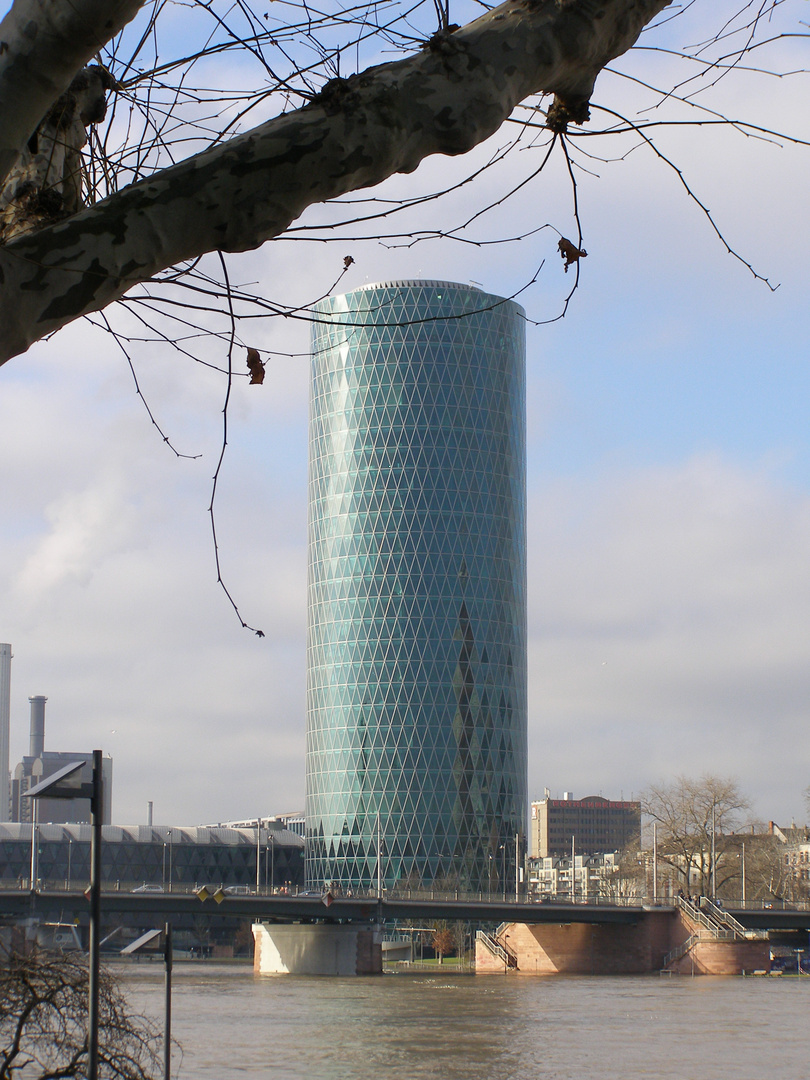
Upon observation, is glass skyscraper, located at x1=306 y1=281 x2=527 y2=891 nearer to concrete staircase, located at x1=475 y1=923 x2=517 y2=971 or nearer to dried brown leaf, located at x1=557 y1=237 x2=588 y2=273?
concrete staircase, located at x1=475 y1=923 x2=517 y2=971

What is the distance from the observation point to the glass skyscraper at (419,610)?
431 ft

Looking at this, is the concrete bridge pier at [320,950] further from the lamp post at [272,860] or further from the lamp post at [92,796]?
the lamp post at [92,796]

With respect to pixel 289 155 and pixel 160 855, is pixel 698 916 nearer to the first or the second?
pixel 160 855

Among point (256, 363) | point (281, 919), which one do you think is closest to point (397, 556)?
point (281, 919)

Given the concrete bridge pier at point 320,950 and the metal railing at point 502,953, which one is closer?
the concrete bridge pier at point 320,950

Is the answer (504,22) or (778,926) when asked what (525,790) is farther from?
(504,22)

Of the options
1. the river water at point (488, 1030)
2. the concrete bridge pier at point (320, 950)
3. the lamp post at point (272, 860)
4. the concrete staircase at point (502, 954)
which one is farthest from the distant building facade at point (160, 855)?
the river water at point (488, 1030)

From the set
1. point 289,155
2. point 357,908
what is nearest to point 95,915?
point 289,155

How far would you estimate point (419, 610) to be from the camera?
131125mm

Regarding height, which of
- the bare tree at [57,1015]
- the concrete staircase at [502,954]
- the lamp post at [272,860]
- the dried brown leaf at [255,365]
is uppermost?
the dried brown leaf at [255,365]

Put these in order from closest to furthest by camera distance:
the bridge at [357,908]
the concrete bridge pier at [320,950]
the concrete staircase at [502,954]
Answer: the bridge at [357,908], the concrete bridge pier at [320,950], the concrete staircase at [502,954]

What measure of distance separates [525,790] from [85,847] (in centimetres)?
4559

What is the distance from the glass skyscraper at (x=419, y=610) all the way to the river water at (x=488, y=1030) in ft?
194

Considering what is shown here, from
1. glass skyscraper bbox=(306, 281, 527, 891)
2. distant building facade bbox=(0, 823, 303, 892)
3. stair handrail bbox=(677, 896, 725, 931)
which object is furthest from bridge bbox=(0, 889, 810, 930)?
distant building facade bbox=(0, 823, 303, 892)
